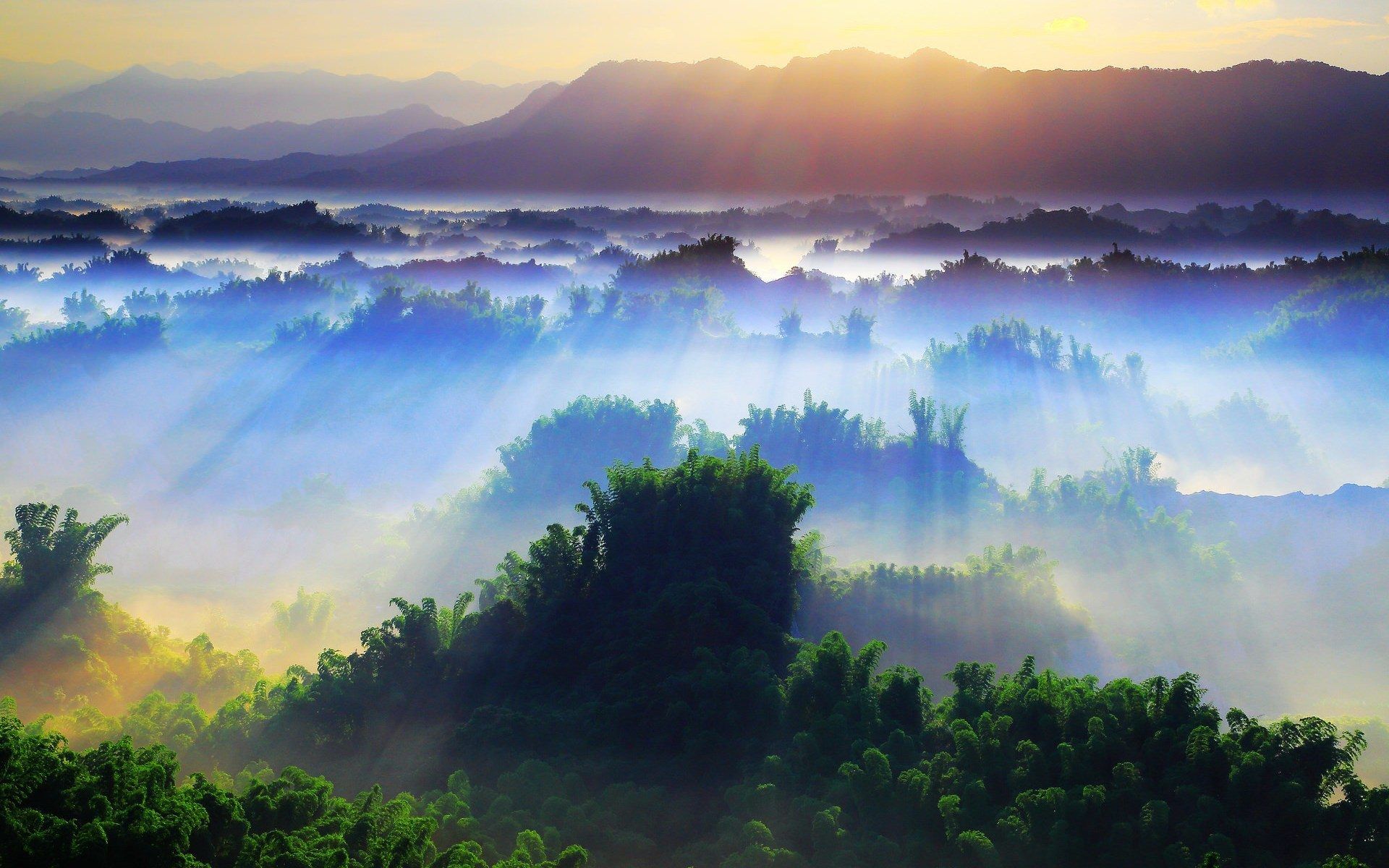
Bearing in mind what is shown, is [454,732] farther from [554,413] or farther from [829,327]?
[829,327]

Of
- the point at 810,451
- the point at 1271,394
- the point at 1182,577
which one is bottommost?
the point at 1182,577

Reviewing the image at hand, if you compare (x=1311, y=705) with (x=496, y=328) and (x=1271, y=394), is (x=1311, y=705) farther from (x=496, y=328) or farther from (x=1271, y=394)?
(x=496, y=328)

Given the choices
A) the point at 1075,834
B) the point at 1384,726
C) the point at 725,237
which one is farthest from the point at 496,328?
the point at 1075,834

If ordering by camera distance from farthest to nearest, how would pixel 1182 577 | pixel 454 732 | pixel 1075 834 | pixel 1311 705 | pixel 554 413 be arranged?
pixel 554 413, pixel 1182 577, pixel 1311 705, pixel 454 732, pixel 1075 834

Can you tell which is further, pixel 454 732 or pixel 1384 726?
pixel 1384 726

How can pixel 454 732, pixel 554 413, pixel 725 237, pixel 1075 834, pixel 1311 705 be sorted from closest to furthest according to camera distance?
pixel 1075 834 → pixel 454 732 → pixel 1311 705 → pixel 554 413 → pixel 725 237

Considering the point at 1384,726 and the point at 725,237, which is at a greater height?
the point at 725,237

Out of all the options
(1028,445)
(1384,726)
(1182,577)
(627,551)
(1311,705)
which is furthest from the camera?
(1028,445)

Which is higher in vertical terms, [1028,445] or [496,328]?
[496,328]

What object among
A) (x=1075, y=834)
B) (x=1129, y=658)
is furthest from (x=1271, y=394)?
(x=1075, y=834)
